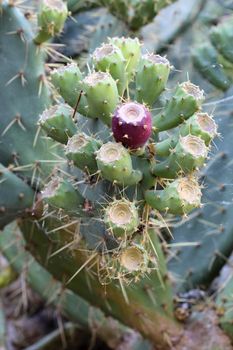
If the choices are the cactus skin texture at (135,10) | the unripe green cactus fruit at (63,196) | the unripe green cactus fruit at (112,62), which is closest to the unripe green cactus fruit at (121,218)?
the unripe green cactus fruit at (63,196)

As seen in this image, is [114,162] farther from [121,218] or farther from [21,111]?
[21,111]

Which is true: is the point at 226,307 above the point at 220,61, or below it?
below

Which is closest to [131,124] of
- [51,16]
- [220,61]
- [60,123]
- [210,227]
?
[60,123]

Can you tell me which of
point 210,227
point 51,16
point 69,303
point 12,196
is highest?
point 51,16

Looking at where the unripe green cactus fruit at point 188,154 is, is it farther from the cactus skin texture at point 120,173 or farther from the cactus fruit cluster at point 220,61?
the cactus fruit cluster at point 220,61

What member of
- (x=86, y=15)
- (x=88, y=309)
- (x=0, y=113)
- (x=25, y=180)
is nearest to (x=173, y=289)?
(x=88, y=309)

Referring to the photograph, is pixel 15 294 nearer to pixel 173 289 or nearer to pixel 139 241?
pixel 173 289

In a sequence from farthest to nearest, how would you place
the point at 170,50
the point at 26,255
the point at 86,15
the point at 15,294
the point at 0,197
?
1. the point at 15,294
2. the point at 86,15
3. the point at 170,50
4. the point at 26,255
5. the point at 0,197

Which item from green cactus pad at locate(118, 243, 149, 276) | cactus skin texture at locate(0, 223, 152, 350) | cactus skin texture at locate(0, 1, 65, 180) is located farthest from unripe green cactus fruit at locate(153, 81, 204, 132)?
cactus skin texture at locate(0, 223, 152, 350)
